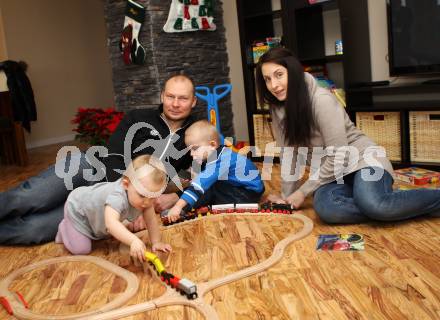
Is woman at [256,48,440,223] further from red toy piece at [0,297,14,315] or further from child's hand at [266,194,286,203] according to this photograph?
red toy piece at [0,297,14,315]

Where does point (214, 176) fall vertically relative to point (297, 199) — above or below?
above

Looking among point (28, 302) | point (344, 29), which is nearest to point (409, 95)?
point (344, 29)

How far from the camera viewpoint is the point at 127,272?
1.70 metres

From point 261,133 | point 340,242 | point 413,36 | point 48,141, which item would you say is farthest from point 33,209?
point 48,141

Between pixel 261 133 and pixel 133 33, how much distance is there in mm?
1214

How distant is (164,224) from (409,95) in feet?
6.19

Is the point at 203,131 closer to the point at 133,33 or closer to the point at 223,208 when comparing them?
the point at 223,208

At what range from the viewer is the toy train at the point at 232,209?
7.38 feet

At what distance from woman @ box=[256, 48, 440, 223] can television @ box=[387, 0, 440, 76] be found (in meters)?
1.16

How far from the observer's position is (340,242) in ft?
5.90

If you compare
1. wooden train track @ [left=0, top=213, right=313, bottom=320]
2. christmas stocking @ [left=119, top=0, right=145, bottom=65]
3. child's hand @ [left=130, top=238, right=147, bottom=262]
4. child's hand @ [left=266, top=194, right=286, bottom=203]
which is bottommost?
wooden train track @ [left=0, top=213, right=313, bottom=320]

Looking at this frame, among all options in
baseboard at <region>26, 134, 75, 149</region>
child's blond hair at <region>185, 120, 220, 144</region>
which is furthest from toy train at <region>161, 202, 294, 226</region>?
baseboard at <region>26, 134, 75, 149</region>

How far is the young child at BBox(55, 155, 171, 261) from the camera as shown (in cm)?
171

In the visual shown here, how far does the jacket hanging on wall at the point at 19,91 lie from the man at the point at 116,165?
271cm
